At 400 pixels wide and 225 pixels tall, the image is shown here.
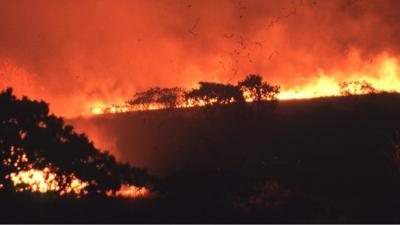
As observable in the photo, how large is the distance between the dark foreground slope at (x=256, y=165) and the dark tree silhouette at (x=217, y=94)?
1.13 metres

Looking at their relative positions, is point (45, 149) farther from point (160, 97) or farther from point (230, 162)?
point (160, 97)

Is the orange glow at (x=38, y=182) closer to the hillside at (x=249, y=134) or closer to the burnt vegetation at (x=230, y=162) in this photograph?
the burnt vegetation at (x=230, y=162)

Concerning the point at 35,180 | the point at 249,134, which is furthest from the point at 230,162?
the point at 35,180

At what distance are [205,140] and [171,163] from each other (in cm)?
742

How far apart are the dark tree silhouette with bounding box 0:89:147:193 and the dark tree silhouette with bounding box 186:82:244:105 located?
35.3m

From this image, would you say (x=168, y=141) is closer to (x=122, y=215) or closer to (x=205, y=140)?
(x=205, y=140)

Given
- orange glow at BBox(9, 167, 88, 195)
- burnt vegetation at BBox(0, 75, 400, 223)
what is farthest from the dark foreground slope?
orange glow at BBox(9, 167, 88, 195)

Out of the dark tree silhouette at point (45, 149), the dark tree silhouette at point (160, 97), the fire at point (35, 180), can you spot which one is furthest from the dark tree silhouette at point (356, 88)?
the fire at point (35, 180)

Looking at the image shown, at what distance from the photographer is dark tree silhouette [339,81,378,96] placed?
220 feet

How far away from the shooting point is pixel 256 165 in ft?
110

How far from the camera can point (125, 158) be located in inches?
1736

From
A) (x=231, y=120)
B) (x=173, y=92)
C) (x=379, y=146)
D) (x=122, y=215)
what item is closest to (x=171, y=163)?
(x=231, y=120)

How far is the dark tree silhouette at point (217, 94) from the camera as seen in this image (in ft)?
173

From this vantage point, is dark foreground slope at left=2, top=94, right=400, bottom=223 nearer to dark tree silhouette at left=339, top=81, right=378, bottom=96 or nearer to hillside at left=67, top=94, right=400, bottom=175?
hillside at left=67, top=94, right=400, bottom=175
